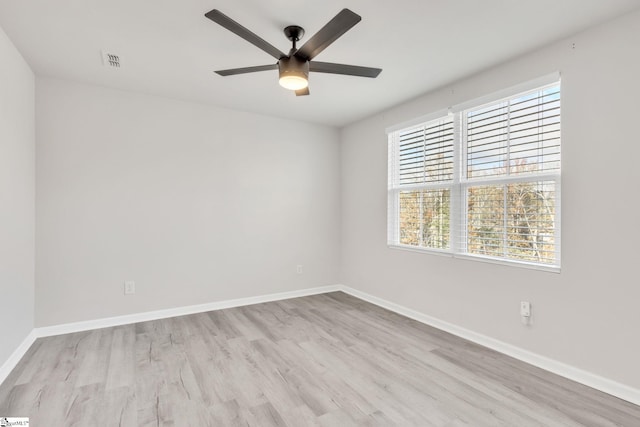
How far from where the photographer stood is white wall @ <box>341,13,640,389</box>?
6.77 ft

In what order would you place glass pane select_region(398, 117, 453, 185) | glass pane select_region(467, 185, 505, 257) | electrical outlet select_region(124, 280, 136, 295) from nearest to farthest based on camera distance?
glass pane select_region(467, 185, 505, 257)
glass pane select_region(398, 117, 453, 185)
electrical outlet select_region(124, 280, 136, 295)

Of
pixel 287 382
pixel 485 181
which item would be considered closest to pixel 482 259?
pixel 485 181

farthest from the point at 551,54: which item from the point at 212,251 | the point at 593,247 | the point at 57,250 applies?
the point at 57,250

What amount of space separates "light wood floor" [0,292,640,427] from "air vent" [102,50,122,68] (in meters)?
2.46

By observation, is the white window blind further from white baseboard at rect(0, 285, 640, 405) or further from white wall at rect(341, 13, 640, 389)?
white baseboard at rect(0, 285, 640, 405)

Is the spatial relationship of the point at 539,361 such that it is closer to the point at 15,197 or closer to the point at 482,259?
the point at 482,259

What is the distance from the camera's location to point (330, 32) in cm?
177

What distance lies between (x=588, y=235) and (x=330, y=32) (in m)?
2.20

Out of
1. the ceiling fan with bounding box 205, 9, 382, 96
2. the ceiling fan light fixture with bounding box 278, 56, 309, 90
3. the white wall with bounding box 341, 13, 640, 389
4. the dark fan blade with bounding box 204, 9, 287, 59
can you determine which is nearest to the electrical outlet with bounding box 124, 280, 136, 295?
the ceiling fan with bounding box 205, 9, 382, 96

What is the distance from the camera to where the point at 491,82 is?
2.83 meters

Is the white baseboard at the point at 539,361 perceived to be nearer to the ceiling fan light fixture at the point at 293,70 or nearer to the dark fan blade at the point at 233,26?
the ceiling fan light fixture at the point at 293,70

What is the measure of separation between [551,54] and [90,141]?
4.19 meters

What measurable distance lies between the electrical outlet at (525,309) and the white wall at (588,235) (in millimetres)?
40

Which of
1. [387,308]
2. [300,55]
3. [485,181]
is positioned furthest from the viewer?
[387,308]
